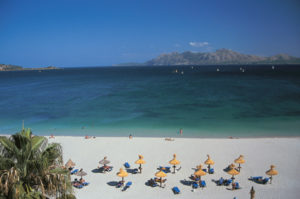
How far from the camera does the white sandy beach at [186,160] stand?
12.9m

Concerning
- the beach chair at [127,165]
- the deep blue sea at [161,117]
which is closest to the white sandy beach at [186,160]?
the beach chair at [127,165]

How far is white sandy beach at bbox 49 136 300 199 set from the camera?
12922 mm

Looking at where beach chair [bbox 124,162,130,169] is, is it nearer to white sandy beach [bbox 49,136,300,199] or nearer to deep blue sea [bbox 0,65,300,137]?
white sandy beach [bbox 49,136,300,199]

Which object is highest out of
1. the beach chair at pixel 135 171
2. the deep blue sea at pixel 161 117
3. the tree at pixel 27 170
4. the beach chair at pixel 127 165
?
the tree at pixel 27 170

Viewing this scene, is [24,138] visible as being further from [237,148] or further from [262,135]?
[262,135]

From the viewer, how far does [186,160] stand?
17.3 meters

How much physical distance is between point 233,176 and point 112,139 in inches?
501

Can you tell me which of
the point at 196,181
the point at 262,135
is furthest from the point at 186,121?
the point at 196,181

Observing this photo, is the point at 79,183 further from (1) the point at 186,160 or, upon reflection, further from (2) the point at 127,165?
(1) the point at 186,160

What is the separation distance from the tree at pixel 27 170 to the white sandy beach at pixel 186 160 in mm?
8476

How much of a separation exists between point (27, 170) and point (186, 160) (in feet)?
45.6

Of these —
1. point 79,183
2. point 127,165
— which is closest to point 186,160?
point 127,165

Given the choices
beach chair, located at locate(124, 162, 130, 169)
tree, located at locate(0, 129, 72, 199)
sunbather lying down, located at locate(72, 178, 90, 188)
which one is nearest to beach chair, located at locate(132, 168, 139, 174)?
beach chair, located at locate(124, 162, 130, 169)

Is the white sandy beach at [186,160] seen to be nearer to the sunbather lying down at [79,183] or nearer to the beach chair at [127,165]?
the sunbather lying down at [79,183]
